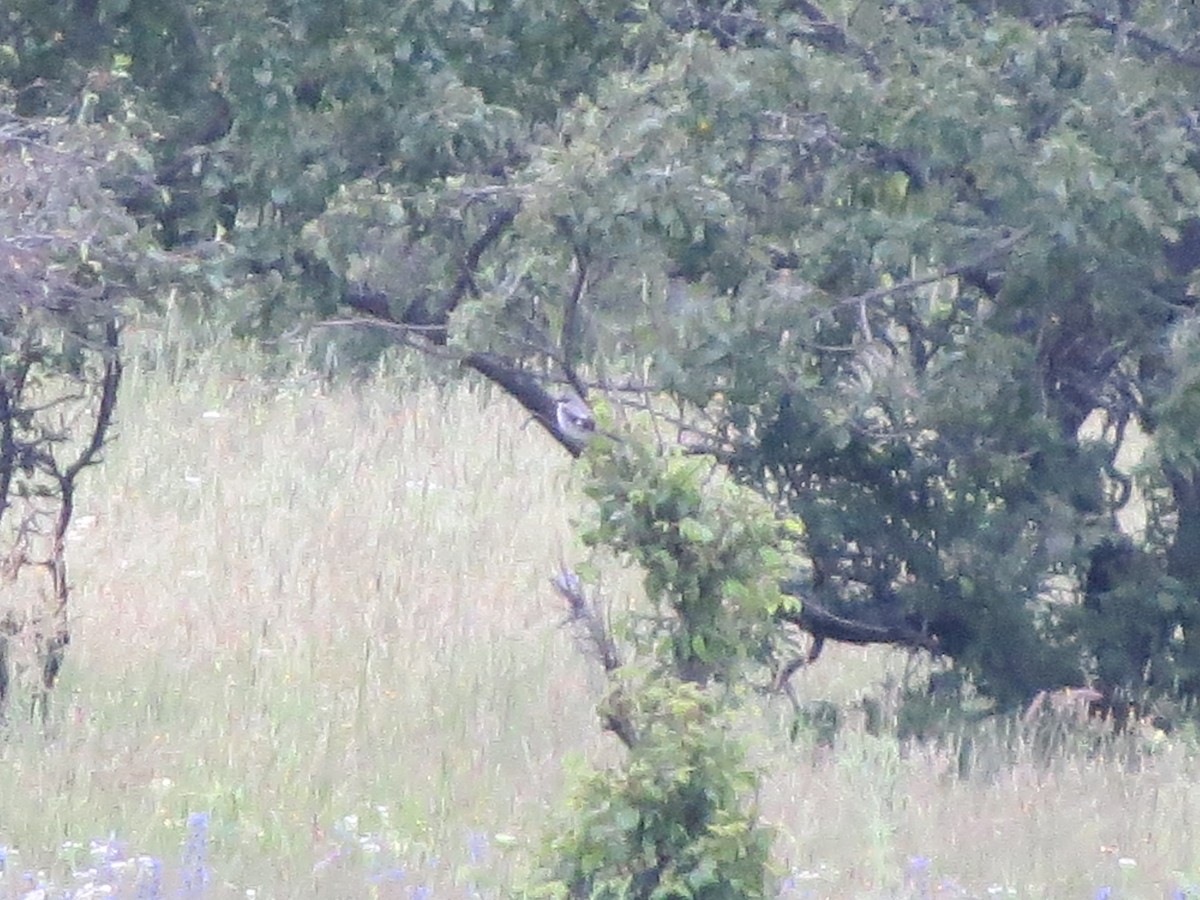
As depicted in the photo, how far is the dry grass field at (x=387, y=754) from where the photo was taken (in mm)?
5309

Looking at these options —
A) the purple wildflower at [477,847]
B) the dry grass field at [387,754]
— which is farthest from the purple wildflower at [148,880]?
the purple wildflower at [477,847]

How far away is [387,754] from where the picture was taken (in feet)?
21.7

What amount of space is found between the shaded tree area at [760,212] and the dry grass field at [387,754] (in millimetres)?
737

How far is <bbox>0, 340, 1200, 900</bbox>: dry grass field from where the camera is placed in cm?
531

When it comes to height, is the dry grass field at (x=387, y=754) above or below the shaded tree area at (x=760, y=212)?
below

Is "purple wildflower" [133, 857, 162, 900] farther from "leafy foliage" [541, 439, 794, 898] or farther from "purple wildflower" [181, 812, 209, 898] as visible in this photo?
"leafy foliage" [541, 439, 794, 898]

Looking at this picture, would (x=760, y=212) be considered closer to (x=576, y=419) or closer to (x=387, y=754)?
(x=576, y=419)

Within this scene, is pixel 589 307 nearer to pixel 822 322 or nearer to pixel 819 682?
pixel 822 322

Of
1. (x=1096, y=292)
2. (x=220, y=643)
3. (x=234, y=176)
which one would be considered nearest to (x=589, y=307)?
(x=234, y=176)

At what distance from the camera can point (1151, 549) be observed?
7.38 meters

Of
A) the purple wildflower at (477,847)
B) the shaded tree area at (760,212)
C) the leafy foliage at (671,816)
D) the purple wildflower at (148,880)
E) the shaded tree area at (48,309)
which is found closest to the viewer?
the leafy foliage at (671,816)

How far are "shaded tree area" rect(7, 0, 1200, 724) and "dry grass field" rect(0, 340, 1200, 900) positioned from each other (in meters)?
0.74

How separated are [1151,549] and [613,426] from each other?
3.86 meters

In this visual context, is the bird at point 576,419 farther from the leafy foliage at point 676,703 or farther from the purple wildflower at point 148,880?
the leafy foliage at point 676,703
